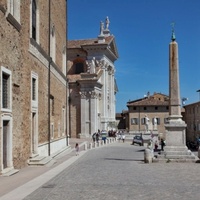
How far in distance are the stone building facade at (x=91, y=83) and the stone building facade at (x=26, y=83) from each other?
19311mm

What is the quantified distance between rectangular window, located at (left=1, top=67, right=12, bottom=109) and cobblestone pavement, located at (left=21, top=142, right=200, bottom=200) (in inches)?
126

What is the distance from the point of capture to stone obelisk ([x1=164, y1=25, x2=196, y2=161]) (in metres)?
18.0

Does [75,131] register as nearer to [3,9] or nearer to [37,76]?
[37,76]

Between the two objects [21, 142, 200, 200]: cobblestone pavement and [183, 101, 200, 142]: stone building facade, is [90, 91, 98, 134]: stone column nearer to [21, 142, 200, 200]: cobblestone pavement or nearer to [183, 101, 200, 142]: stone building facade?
[183, 101, 200, 142]: stone building facade

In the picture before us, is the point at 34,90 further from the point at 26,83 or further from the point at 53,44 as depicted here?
the point at 53,44

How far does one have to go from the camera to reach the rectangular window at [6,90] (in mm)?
13500

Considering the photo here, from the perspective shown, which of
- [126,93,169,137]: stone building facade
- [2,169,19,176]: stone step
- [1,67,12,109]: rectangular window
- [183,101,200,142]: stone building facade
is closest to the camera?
[2,169,19,176]: stone step

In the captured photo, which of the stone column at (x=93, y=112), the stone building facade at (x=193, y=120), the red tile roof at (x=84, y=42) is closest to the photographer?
the stone column at (x=93, y=112)

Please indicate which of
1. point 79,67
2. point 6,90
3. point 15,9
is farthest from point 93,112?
point 6,90

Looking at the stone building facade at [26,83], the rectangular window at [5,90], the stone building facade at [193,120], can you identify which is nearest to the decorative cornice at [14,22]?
the stone building facade at [26,83]

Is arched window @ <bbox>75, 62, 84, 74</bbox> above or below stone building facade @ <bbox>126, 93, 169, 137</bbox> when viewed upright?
above

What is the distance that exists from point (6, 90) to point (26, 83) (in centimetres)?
270

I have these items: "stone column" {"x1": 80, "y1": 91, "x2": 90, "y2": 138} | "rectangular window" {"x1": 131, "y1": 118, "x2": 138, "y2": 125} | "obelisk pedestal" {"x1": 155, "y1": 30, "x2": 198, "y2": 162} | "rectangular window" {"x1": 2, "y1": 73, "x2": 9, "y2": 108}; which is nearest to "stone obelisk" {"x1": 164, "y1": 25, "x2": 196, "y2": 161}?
"obelisk pedestal" {"x1": 155, "y1": 30, "x2": 198, "y2": 162}

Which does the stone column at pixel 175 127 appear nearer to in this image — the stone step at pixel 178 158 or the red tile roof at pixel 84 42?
the stone step at pixel 178 158
